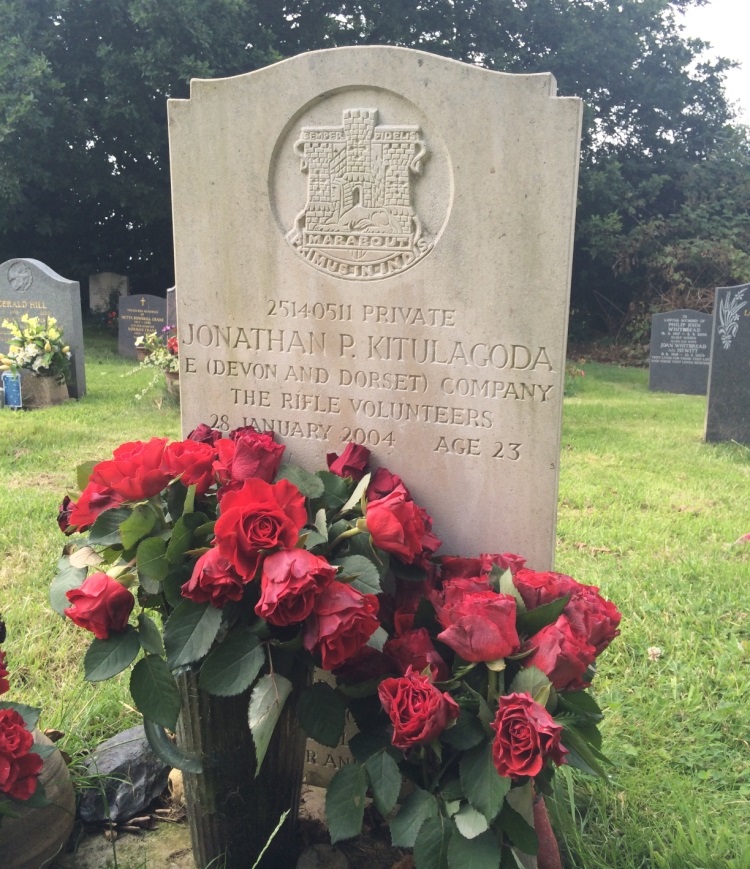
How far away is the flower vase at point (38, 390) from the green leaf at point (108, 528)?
676cm

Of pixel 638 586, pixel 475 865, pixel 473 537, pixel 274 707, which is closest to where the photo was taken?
pixel 475 865

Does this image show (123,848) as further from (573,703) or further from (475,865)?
(573,703)

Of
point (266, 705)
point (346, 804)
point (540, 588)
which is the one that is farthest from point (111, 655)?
point (540, 588)

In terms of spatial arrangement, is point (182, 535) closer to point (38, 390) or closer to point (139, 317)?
point (38, 390)

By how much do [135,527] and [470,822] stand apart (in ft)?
2.94

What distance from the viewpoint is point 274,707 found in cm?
166

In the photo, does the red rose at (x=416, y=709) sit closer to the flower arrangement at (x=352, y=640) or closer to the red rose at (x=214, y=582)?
the flower arrangement at (x=352, y=640)

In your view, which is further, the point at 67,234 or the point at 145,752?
the point at 67,234

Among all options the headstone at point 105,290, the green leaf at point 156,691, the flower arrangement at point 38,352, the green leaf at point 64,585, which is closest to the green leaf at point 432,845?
the green leaf at point 156,691

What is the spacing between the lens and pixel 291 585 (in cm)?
156

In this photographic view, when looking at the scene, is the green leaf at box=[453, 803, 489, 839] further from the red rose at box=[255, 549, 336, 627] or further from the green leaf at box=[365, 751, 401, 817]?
the red rose at box=[255, 549, 336, 627]

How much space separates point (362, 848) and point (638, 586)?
206 centimetres

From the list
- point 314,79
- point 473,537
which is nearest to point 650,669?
point 473,537

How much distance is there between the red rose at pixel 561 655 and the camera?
163cm
